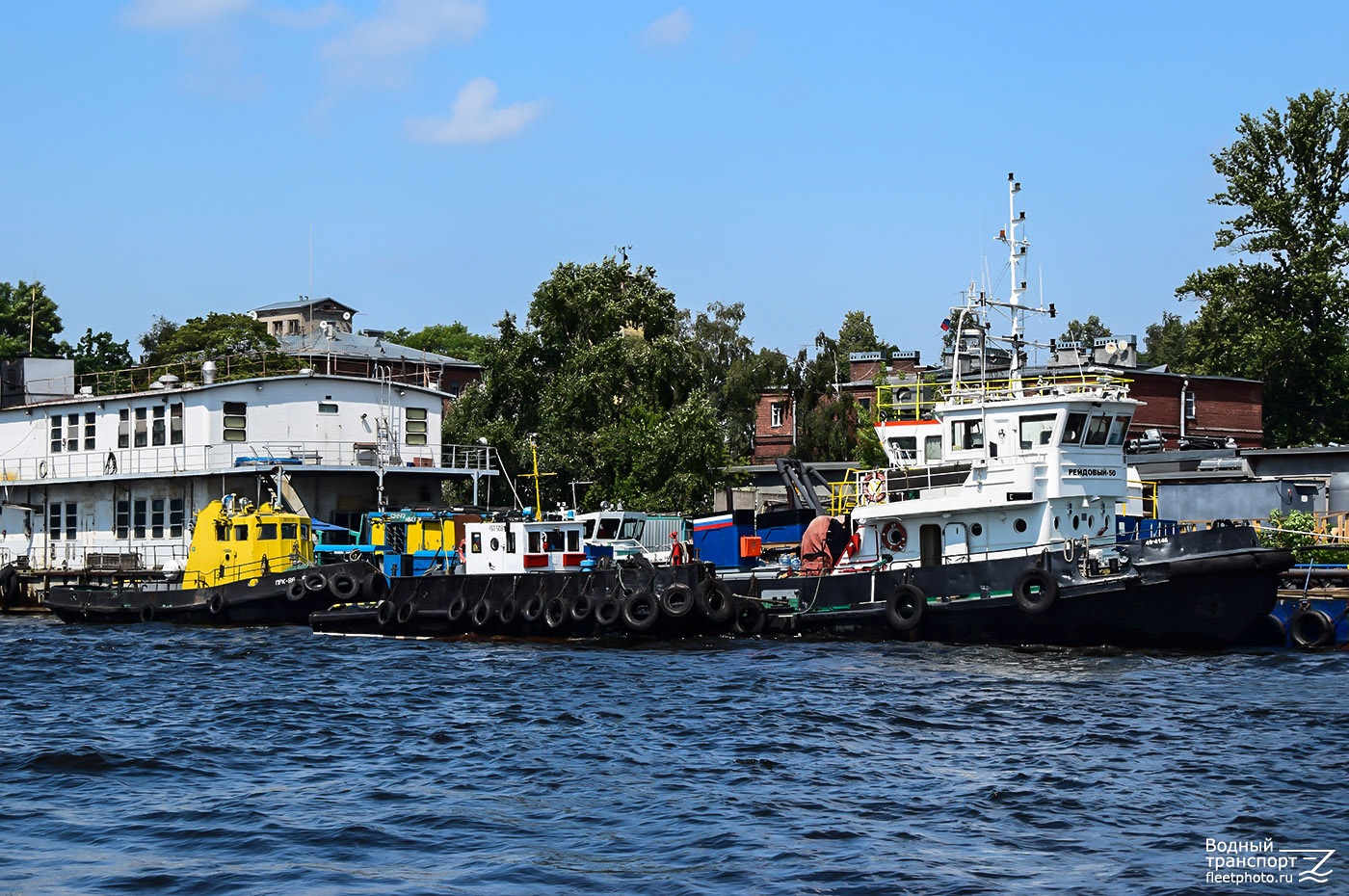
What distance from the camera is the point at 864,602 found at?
2858 centimetres

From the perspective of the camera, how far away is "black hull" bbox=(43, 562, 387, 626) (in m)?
34.1

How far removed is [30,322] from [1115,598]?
72988 mm

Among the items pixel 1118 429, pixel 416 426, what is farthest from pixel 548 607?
pixel 416 426

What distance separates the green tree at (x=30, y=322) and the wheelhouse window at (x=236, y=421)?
43826 mm

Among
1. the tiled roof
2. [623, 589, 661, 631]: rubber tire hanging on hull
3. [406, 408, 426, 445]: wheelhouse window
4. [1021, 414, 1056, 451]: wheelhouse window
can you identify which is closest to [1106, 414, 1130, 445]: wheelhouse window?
[1021, 414, 1056, 451]: wheelhouse window

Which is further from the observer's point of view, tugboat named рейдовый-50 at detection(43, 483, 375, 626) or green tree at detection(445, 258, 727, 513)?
green tree at detection(445, 258, 727, 513)

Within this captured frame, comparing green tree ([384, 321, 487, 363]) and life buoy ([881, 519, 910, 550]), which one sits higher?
green tree ([384, 321, 487, 363])

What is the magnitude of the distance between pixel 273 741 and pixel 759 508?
3985cm

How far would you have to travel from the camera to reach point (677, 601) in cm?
2912

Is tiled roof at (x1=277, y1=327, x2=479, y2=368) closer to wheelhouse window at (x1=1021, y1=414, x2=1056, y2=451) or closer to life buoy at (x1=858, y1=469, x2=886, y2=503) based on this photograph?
life buoy at (x1=858, y1=469, x2=886, y2=503)

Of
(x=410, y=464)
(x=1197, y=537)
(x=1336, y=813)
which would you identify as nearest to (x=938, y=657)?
(x=1197, y=537)

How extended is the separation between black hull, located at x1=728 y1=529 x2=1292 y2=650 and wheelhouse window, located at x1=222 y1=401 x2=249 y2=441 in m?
21.3

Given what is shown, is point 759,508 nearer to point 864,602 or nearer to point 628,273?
point 628,273

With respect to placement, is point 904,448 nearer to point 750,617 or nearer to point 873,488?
point 873,488
